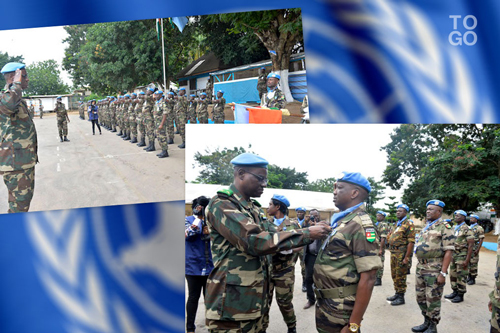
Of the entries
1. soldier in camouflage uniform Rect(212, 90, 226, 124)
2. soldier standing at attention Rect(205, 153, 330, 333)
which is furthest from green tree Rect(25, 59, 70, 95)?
soldier standing at attention Rect(205, 153, 330, 333)

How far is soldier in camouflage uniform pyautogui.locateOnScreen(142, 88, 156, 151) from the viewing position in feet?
15.3

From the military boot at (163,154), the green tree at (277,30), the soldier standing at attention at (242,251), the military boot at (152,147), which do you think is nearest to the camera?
the soldier standing at attention at (242,251)

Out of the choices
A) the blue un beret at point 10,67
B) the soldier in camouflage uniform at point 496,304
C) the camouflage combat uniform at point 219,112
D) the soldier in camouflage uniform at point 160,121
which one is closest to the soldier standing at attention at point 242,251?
the camouflage combat uniform at point 219,112

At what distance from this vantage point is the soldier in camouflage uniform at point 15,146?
404 cm

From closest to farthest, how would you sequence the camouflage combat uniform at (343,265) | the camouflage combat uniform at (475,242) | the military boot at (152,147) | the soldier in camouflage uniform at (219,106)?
the camouflage combat uniform at (343,265) → the camouflage combat uniform at (475,242) → the soldier in camouflage uniform at (219,106) → the military boot at (152,147)

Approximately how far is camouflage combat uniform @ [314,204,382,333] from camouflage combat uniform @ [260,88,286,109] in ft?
5.50

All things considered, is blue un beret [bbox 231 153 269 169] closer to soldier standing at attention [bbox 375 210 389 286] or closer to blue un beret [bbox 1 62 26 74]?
soldier standing at attention [bbox 375 210 389 286]

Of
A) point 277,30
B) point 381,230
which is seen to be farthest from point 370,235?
point 277,30

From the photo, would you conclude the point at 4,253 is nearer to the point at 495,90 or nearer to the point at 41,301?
the point at 41,301

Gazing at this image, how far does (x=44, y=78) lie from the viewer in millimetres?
4207

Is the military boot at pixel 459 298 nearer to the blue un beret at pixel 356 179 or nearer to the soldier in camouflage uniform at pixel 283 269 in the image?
the blue un beret at pixel 356 179

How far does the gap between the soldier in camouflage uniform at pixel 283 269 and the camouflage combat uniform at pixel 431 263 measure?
1.02 metres

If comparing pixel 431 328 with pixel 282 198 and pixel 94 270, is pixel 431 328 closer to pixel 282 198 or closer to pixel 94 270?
pixel 282 198

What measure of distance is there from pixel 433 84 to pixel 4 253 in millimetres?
4440
